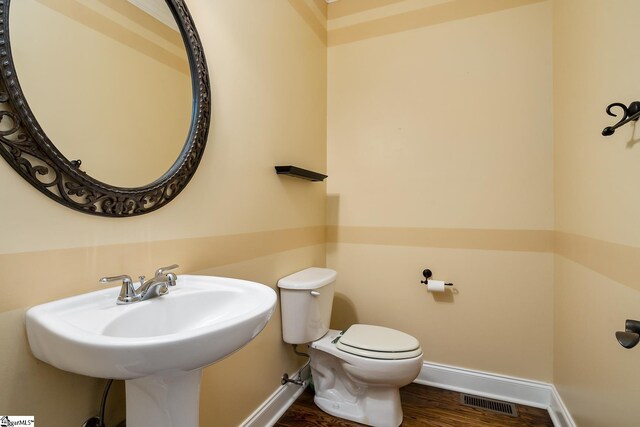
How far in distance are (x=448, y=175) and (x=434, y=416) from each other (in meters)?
1.41

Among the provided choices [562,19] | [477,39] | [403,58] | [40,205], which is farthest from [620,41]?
[40,205]

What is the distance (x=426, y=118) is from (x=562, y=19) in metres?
0.81

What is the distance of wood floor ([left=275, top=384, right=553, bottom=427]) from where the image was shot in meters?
1.66

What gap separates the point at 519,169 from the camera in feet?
6.13

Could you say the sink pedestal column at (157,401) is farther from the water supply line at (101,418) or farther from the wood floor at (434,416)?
the wood floor at (434,416)

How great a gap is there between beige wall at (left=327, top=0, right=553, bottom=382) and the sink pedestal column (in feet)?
5.14

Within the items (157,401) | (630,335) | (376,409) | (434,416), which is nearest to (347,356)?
(376,409)

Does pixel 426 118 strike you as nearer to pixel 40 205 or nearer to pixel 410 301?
pixel 410 301

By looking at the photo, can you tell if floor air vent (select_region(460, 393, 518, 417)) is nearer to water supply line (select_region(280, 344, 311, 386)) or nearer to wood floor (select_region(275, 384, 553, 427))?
wood floor (select_region(275, 384, 553, 427))

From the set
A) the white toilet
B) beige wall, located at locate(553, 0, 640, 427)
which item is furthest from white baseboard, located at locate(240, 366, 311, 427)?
beige wall, located at locate(553, 0, 640, 427)

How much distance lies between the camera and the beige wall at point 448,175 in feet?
6.06

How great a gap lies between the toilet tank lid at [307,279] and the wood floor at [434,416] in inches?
28.2

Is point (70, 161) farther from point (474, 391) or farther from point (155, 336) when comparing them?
point (474, 391)

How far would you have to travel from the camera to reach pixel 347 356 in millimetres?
1604
